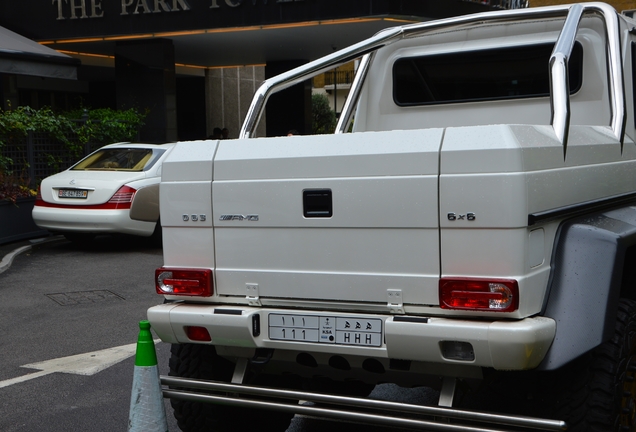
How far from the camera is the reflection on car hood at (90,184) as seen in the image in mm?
11555

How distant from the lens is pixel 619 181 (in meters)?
4.38

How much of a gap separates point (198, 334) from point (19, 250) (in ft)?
29.1

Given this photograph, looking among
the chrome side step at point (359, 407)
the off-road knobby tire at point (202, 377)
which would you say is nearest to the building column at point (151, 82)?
the off-road knobby tire at point (202, 377)

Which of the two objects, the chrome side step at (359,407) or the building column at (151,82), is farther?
the building column at (151,82)

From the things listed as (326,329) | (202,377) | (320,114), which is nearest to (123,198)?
(202,377)

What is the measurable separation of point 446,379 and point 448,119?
2.40 meters

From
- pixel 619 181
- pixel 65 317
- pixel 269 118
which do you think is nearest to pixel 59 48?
pixel 269 118

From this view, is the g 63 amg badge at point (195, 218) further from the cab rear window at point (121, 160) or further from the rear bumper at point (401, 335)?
the cab rear window at point (121, 160)

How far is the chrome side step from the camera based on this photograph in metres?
3.27

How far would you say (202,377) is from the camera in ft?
14.0

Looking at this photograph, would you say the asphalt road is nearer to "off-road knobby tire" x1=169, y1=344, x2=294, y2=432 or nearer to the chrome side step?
"off-road knobby tire" x1=169, y1=344, x2=294, y2=432

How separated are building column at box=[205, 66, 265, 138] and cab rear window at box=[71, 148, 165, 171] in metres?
16.6

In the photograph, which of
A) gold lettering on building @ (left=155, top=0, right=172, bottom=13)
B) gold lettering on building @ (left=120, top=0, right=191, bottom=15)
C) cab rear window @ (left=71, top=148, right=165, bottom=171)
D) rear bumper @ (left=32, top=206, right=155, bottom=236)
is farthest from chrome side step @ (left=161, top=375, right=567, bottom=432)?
gold lettering on building @ (left=155, top=0, right=172, bottom=13)

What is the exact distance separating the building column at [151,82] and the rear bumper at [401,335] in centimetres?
1686
